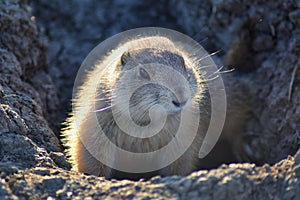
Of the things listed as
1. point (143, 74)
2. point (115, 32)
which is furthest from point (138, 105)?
point (115, 32)

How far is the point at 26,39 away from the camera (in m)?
6.30

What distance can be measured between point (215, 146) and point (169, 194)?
322 centimetres

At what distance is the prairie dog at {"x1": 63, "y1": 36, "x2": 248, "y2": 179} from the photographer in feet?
15.6

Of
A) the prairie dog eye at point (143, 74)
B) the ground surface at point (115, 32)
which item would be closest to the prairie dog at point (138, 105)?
the prairie dog eye at point (143, 74)

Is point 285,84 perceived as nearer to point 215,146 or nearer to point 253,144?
point 253,144

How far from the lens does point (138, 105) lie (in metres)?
4.91

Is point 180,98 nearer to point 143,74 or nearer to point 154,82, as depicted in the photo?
point 154,82

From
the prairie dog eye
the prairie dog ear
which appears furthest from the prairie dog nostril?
the prairie dog ear

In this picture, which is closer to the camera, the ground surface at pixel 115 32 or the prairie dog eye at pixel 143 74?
the ground surface at pixel 115 32

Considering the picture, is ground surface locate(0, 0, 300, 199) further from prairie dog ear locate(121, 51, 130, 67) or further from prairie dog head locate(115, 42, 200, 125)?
prairie dog ear locate(121, 51, 130, 67)

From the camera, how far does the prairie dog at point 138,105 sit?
15.6 feet

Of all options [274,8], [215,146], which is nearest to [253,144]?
[215,146]

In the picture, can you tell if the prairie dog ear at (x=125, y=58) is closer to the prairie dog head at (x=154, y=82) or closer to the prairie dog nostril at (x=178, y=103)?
the prairie dog head at (x=154, y=82)

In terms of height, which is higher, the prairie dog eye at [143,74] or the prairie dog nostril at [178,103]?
the prairie dog eye at [143,74]
